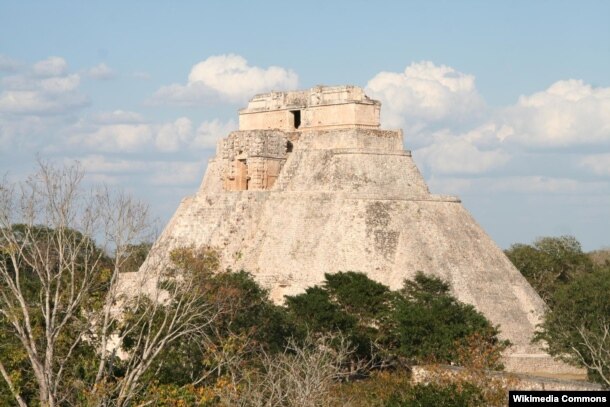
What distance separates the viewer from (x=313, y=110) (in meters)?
42.8

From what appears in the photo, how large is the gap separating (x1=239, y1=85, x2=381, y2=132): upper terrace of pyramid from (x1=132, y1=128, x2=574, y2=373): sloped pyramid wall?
608 millimetres

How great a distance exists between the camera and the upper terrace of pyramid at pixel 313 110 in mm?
41688

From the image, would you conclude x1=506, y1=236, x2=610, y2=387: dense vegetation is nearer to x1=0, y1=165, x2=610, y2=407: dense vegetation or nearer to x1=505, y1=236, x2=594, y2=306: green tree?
x1=0, y1=165, x2=610, y2=407: dense vegetation

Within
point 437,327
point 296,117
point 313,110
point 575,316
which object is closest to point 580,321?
point 575,316

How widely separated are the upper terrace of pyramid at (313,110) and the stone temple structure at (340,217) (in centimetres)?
5

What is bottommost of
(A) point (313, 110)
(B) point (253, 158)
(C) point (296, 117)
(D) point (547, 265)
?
(D) point (547, 265)

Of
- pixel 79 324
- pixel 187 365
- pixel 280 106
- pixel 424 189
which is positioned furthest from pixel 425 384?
pixel 280 106

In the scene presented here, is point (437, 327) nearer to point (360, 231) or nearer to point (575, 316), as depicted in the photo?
point (575, 316)

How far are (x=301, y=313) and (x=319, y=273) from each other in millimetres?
4573

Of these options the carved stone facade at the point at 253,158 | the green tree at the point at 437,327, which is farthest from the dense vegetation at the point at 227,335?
the carved stone facade at the point at 253,158

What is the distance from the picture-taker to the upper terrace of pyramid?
41.7m

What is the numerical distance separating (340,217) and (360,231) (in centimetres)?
85

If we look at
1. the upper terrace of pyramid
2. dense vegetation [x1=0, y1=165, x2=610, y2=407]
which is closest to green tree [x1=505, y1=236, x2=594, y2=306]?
dense vegetation [x1=0, y1=165, x2=610, y2=407]

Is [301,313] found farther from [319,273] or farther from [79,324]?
[79,324]
